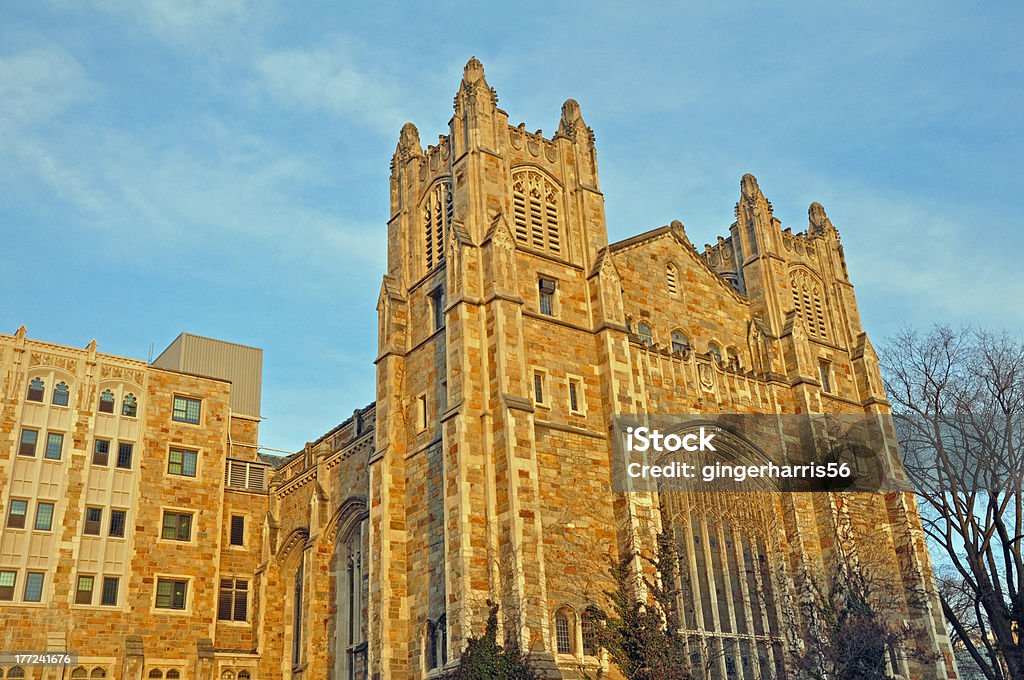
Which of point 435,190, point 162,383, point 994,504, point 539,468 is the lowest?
point 994,504

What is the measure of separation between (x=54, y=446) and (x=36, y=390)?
97.6 inches

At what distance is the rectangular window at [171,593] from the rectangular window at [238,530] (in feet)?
11.7

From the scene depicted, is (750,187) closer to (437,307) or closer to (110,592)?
(437,307)

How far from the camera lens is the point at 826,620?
3228 centimetres

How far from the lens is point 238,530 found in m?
44.5

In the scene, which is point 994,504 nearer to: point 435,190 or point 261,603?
point 435,190

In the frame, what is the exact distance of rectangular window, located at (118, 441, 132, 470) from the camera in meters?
41.0

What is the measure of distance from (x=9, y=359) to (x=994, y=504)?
1435 inches

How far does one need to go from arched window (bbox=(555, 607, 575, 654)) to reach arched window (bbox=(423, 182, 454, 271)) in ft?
44.1

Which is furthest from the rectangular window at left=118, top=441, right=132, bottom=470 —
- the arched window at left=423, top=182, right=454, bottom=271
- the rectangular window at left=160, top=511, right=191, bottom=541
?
the arched window at left=423, top=182, right=454, bottom=271

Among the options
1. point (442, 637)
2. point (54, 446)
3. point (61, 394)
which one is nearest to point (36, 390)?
point (61, 394)

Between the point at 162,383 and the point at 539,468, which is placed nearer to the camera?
the point at 539,468

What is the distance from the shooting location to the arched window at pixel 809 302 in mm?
43562

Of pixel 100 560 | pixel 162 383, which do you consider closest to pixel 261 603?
pixel 100 560
